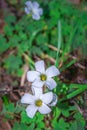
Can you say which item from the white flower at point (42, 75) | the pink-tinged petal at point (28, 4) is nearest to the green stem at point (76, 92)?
the white flower at point (42, 75)

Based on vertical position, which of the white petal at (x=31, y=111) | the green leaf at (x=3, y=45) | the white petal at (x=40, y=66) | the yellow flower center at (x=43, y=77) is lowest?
the white petal at (x=31, y=111)

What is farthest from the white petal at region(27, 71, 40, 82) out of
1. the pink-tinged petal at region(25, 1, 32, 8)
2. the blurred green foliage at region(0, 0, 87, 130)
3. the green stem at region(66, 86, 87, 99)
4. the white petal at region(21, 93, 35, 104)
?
the pink-tinged petal at region(25, 1, 32, 8)

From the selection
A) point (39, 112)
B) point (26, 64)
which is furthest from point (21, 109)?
point (26, 64)

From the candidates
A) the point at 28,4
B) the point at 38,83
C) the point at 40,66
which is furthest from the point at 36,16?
the point at 38,83

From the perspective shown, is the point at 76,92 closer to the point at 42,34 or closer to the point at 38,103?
the point at 38,103

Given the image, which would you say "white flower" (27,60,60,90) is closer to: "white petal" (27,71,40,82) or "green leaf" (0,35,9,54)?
"white petal" (27,71,40,82)

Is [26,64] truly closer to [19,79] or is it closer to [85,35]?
[19,79]

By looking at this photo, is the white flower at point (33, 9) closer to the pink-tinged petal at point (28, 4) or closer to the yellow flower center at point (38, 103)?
the pink-tinged petal at point (28, 4)

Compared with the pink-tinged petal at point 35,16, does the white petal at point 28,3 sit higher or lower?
higher
